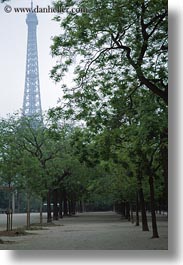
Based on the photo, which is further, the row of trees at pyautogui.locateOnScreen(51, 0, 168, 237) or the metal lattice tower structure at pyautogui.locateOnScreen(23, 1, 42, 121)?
the metal lattice tower structure at pyautogui.locateOnScreen(23, 1, 42, 121)

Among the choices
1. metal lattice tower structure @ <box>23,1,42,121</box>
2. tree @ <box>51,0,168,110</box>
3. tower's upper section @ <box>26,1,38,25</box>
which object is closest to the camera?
tree @ <box>51,0,168,110</box>

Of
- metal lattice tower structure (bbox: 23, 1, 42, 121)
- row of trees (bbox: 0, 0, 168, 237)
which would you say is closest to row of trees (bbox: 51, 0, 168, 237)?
row of trees (bbox: 0, 0, 168, 237)

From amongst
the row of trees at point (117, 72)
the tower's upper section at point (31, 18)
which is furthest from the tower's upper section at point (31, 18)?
the row of trees at point (117, 72)

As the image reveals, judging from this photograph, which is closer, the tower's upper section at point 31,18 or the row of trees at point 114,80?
the row of trees at point 114,80

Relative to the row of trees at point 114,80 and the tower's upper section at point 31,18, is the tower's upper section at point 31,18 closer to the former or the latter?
the tower's upper section at point 31,18

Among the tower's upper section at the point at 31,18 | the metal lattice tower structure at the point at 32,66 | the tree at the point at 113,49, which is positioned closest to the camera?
the tree at the point at 113,49

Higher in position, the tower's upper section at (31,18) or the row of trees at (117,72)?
the tower's upper section at (31,18)

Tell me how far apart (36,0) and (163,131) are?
7.20ft

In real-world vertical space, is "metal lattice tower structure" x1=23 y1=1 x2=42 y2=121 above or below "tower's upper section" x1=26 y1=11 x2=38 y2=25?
below

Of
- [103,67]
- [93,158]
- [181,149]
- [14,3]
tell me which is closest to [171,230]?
[181,149]

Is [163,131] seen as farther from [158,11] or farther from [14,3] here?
[14,3]

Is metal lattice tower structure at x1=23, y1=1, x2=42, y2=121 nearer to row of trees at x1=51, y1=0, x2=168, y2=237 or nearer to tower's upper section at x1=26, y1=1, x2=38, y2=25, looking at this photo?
tower's upper section at x1=26, y1=1, x2=38, y2=25

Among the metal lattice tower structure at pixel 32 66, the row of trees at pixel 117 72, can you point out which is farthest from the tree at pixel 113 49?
the metal lattice tower structure at pixel 32 66

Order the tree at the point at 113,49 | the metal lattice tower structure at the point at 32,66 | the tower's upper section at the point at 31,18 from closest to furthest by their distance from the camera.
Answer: the tree at the point at 113,49 < the tower's upper section at the point at 31,18 < the metal lattice tower structure at the point at 32,66
